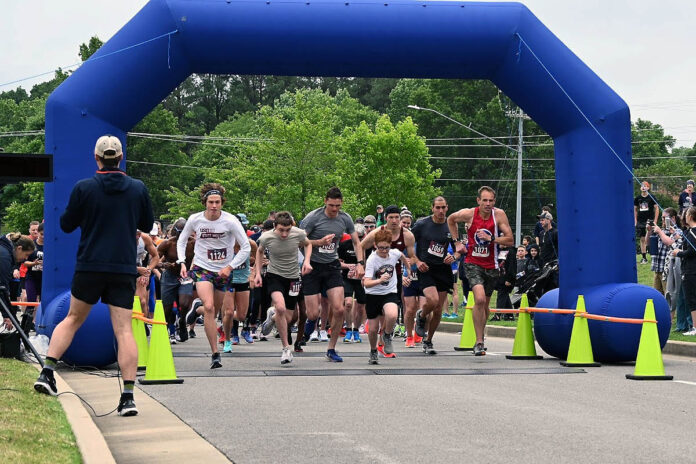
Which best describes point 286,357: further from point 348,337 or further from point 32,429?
point 32,429

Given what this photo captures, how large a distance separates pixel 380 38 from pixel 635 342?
4385 mm

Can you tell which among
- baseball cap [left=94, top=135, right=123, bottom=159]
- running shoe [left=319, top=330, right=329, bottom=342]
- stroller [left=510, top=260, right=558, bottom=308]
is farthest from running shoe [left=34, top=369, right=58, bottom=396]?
stroller [left=510, top=260, right=558, bottom=308]

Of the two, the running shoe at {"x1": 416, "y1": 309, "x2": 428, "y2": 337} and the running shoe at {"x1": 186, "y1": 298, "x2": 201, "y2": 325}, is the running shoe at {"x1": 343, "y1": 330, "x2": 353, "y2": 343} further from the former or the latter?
the running shoe at {"x1": 186, "y1": 298, "x2": 201, "y2": 325}

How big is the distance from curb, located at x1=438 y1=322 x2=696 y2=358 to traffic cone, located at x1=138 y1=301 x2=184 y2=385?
722 cm

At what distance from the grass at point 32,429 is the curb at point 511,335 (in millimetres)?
8945

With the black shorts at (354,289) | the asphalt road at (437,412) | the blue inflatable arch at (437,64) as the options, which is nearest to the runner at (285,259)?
the asphalt road at (437,412)

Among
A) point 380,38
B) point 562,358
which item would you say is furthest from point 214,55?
point 562,358

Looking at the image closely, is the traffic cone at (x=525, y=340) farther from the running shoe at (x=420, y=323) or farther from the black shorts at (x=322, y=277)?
the black shorts at (x=322, y=277)

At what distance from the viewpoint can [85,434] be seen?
22.1 feet

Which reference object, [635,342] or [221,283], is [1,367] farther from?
[635,342]

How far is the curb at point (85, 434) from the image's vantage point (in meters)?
6.02

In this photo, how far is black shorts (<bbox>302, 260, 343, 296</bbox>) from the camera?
46.0 ft

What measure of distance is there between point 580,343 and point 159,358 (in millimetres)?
4637

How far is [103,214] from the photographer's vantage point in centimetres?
838
